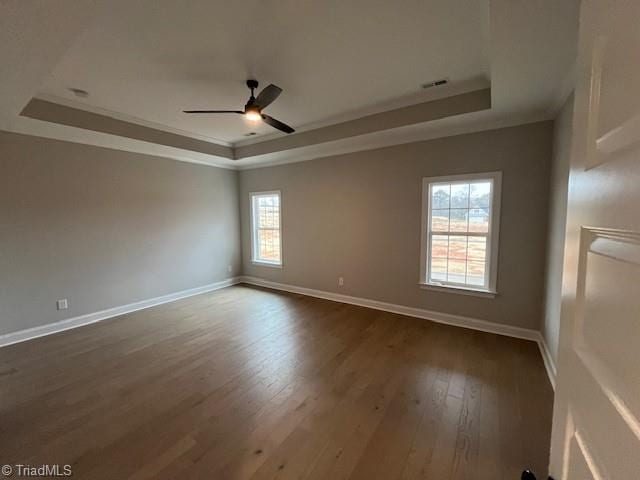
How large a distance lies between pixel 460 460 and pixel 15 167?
5.22 meters

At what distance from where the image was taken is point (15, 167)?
3189 millimetres

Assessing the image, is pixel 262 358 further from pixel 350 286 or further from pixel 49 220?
pixel 49 220

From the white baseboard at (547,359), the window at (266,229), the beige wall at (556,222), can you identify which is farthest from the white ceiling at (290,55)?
the white baseboard at (547,359)

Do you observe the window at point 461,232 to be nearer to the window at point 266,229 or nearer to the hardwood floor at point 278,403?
the hardwood floor at point 278,403

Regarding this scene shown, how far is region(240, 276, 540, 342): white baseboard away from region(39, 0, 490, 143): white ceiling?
2.83 meters

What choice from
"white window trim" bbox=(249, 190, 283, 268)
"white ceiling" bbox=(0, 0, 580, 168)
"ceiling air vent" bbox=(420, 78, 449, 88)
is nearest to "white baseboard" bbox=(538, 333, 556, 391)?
"white ceiling" bbox=(0, 0, 580, 168)

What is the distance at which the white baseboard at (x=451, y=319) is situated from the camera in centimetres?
274

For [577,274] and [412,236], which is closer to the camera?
[577,274]

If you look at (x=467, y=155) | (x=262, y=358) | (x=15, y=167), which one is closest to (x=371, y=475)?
(x=262, y=358)

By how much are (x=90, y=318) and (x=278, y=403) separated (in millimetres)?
3392

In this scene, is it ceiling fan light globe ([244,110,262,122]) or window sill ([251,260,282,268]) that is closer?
ceiling fan light globe ([244,110,262,122])

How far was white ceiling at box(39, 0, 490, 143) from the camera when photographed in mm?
1864

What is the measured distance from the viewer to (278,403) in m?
2.14

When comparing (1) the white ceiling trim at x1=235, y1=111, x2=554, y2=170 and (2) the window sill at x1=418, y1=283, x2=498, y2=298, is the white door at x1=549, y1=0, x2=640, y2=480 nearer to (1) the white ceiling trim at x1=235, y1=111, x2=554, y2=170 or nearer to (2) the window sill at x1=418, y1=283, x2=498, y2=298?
(1) the white ceiling trim at x1=235, y1=111, x2=554, y2=170
